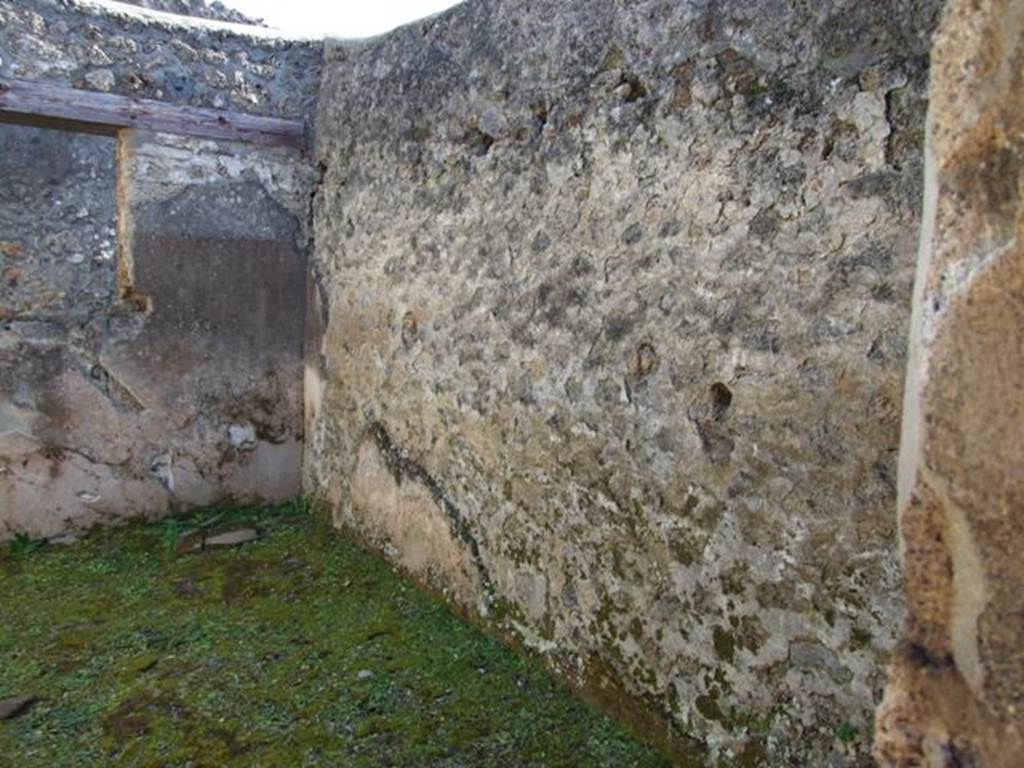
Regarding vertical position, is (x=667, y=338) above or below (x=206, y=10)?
below

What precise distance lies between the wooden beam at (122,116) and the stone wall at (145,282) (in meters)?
0.06

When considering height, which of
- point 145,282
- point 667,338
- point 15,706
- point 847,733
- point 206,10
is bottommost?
point 15,706

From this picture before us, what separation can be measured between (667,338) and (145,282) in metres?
2.66

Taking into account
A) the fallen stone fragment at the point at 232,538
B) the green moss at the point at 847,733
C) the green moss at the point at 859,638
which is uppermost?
the green moss at the point at 859,638

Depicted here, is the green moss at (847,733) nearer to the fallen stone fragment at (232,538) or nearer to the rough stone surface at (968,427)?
the rough stone surface at (968,427)

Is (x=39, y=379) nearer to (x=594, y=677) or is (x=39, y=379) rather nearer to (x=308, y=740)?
(x=308, y=740)

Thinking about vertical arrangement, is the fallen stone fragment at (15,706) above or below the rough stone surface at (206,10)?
below

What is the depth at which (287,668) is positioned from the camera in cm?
285

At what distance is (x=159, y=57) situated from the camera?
373 cm

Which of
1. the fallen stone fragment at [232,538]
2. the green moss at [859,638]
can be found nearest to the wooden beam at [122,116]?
the fallen stone fragment at [232,538]

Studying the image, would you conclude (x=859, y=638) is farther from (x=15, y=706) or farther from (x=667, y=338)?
(x=15, y=706)

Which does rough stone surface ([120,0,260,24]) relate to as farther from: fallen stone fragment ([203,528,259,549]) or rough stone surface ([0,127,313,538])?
fallen stone fragment ([203,528,259,549])

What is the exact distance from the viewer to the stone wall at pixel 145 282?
362cm

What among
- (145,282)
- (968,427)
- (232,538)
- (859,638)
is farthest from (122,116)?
(968,427)
